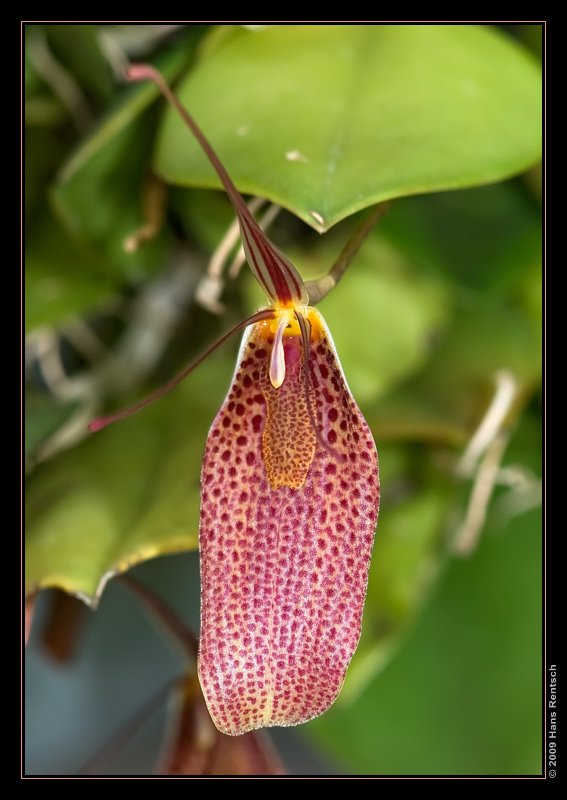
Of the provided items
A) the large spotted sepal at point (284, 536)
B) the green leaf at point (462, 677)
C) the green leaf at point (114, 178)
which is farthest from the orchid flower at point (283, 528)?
the green leaf at point (462, 677)

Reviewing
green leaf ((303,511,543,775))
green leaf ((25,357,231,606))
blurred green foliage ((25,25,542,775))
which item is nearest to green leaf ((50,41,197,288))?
blurred green foliage ((25,25,542,775))

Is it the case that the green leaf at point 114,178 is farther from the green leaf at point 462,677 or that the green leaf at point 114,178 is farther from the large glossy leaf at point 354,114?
the green leaf at point 462,677

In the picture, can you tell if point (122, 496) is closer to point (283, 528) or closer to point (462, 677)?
point (283, 528)

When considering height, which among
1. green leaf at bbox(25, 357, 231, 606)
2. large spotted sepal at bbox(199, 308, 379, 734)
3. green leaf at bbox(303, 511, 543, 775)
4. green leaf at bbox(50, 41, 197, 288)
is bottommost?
green leaf at bbox(303, 511, 543, 775)

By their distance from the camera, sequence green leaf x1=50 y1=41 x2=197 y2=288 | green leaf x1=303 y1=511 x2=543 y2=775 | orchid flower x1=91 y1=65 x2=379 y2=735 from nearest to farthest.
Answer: orchid flower x1=91 y1=65 x2=379 y2=735, green leaf x1=50 y1=41 x2=197 y2=288, green leaf x1=303 y1=511 x2=543 y2=775

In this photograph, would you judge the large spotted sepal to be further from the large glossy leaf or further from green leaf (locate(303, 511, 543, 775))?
green leaf (locate(303, 511, 543, 775))
